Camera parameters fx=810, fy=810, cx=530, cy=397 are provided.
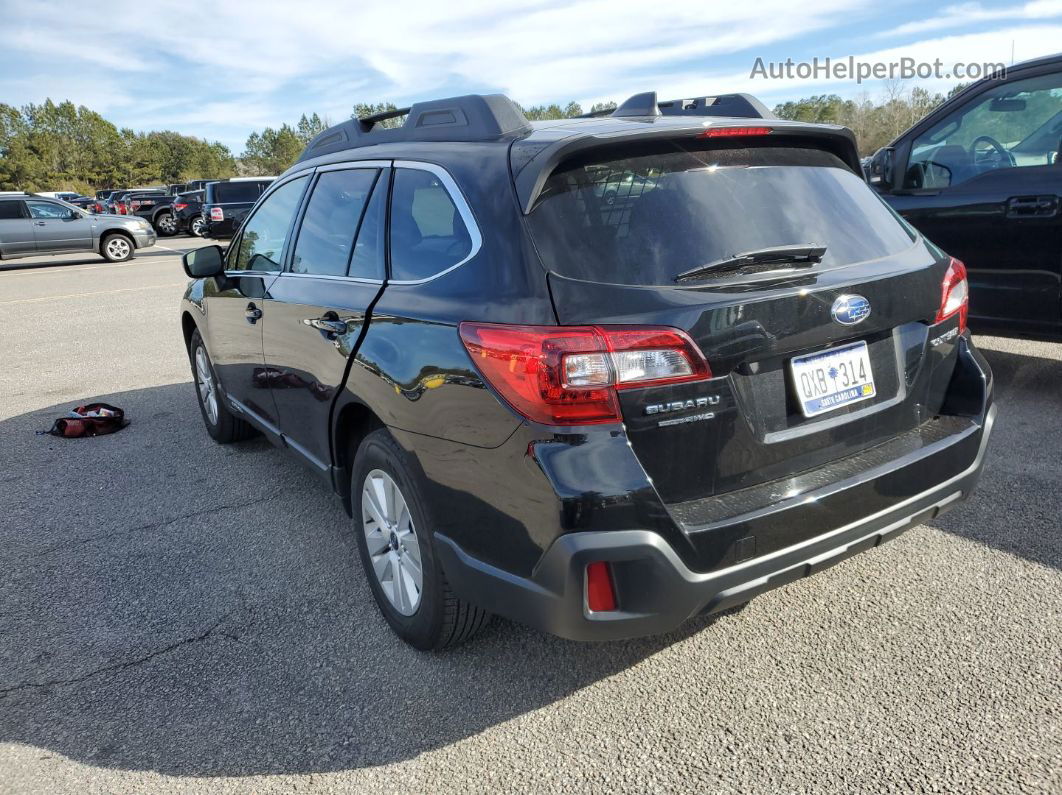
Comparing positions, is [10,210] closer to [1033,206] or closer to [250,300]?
[250,300]

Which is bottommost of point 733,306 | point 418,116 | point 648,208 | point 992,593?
point 992,593

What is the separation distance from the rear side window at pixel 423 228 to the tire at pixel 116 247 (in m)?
20.5

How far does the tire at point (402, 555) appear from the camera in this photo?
2.58m

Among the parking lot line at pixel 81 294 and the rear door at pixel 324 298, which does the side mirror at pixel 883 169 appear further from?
the parking lot line at pixel 81 294

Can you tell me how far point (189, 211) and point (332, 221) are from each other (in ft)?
90.2

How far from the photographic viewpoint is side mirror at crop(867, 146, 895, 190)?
18.0ft

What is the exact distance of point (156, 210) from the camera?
101 ft

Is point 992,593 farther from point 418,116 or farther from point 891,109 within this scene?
point 891,109

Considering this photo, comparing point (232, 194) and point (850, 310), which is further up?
point (232, 194)

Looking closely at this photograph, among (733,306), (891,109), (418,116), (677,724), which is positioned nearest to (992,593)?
(677,724)

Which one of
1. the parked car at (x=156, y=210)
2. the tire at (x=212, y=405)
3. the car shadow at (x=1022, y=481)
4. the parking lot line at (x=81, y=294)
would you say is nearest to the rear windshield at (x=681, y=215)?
the car shadow at (x=1022, y=481)

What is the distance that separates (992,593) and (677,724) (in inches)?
55.0

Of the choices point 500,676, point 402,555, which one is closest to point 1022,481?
point 500,676

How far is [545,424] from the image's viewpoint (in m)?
2.08
